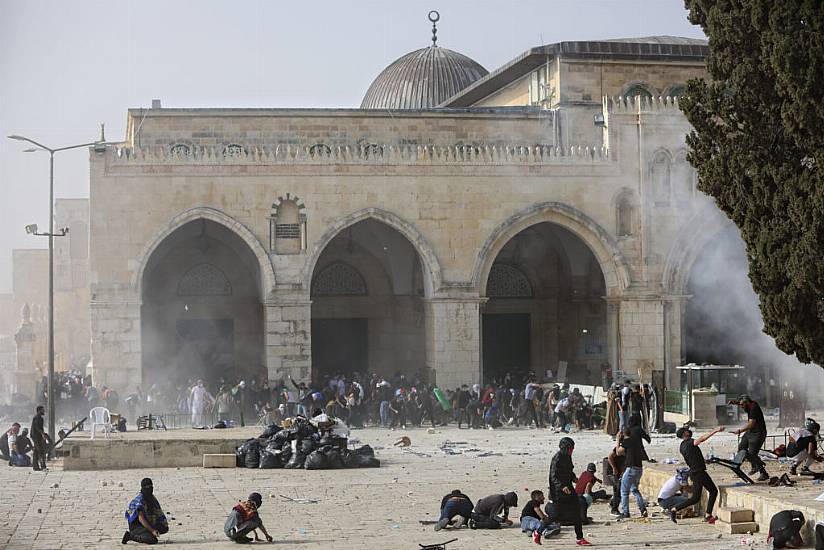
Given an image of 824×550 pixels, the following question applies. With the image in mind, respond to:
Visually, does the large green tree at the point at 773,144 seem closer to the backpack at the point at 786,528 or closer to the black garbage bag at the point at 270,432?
the backpack at the point at 786,528

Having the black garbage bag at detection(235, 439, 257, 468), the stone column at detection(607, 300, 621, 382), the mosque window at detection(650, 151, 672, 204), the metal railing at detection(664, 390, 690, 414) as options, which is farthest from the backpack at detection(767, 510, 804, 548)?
the mosque window at detection(650, 151, 672, 204)

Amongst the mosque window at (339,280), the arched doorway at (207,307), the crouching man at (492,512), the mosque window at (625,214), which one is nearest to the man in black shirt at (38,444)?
the crouching man at (492,512)

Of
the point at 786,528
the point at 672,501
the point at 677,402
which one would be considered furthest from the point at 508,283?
the point at 786,528

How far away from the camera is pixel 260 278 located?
92.1 ft

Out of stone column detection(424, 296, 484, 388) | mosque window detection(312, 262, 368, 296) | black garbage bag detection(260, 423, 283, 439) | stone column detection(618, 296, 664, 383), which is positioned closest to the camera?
black garbage bag detection(260, 423, 283, 439)

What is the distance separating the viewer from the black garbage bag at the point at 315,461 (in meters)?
18.9

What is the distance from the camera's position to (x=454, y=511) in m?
13.4

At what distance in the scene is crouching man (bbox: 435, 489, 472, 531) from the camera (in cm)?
1338

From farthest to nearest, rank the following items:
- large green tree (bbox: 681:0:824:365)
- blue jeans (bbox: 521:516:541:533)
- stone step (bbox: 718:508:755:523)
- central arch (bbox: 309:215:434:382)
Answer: central arch (bbox: 309:215:434:382), large green tree (bbox: 681:0:824:365), stone step (bbox: 718:508:755:523), blue jeans (bbox: 521:516:541:533)

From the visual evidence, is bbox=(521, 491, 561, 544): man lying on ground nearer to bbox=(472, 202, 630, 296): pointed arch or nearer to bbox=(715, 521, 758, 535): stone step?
bbox=(715, 521, 758, 535): stone step

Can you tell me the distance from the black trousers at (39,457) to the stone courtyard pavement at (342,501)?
23 centimetres

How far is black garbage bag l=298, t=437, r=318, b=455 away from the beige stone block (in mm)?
1002

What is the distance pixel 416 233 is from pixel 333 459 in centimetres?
934

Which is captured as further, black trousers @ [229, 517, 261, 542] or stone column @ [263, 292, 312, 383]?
stone column @ [263, 292, 312, 383]
